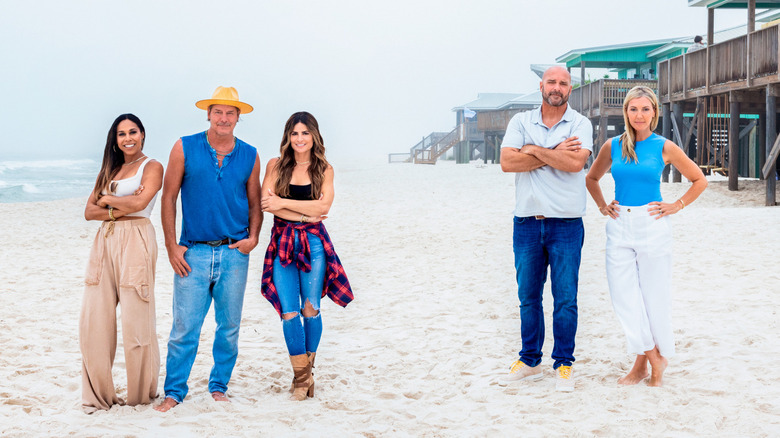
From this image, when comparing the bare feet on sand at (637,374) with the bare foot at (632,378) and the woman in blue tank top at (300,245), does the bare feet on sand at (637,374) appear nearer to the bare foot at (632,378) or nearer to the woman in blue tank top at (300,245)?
the bare foot at (632,378)

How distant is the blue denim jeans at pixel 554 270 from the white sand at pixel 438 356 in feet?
1.12

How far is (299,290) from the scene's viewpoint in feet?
13.5

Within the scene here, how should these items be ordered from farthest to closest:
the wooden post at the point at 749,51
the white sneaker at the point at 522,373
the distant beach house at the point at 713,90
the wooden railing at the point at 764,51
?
the wooden post at the point at 749,51 < the distant beach house at the point at 713,90 < the wooden railing at the point at 764,51 < the white sneaker at the point at 522,373

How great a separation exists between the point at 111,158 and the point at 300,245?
1187 mm

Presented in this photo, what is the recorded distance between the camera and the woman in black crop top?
401 centimetres

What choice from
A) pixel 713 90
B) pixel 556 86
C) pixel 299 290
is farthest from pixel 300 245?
pixel 713 90

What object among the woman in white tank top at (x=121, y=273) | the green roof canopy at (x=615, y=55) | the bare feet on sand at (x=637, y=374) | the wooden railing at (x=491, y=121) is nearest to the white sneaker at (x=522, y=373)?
the bare feet on sand at (x=637, y=374)

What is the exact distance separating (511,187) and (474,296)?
501 inches

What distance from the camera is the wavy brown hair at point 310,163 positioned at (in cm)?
409

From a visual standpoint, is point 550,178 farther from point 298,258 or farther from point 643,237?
point 298,258

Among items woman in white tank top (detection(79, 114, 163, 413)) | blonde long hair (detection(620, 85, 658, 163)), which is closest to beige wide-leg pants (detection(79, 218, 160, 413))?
woman in white tank top (detection(79, 114, 163, 413))

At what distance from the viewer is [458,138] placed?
40.4 m

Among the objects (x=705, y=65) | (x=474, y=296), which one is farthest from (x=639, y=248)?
(x=705, y=65)

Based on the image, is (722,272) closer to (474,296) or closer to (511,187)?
(474,296)
